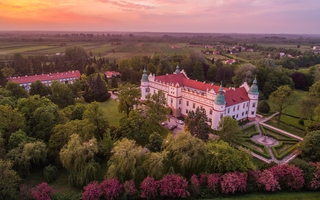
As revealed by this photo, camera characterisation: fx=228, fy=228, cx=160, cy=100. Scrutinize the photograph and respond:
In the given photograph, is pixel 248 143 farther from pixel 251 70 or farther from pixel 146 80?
pixel 251 70

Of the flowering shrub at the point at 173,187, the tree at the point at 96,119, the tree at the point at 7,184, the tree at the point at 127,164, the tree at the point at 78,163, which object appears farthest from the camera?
the tree at the point at 96,119

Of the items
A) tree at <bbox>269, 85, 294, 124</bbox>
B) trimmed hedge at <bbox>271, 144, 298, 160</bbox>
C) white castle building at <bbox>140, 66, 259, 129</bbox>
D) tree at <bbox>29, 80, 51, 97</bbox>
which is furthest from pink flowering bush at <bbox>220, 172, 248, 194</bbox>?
tree at <bbox>29, 80, 51, 97</bbox>

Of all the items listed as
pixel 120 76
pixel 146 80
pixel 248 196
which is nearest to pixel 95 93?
pixel 146 80

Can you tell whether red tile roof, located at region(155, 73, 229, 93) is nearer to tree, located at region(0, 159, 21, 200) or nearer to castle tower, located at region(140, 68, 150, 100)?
castle tower, located at region(140, 68, 150, 100)

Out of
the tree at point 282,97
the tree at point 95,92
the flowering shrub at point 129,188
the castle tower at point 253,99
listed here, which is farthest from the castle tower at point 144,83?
the flowering shrub at point 129,188

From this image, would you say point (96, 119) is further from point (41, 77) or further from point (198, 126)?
point (41, 77)

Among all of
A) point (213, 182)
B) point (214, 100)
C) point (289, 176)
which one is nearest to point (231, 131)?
point (214, 100)

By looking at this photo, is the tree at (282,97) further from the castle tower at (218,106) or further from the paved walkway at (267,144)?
the castle tower at (218,106)
